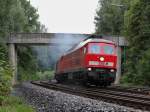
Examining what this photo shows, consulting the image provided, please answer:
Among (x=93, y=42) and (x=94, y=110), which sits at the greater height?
(x=93, y=42)

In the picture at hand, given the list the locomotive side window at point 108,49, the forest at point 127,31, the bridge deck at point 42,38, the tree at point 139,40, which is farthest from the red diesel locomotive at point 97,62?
the bridge deck at point 42,38

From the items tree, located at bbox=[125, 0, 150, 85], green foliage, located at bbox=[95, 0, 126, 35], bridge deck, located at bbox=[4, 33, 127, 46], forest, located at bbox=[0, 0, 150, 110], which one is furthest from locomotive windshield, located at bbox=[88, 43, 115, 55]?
green foliage, located at bbox=[95, 0, 126, 35]

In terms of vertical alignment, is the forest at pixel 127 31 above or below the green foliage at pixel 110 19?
below

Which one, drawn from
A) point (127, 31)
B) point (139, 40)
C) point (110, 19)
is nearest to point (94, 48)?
point (139, 40)

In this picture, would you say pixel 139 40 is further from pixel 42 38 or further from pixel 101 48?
pixel 101 48

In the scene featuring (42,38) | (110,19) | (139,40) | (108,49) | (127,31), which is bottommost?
(108,49)

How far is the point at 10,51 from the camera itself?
53375mm

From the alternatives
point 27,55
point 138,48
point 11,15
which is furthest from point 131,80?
point 27,55

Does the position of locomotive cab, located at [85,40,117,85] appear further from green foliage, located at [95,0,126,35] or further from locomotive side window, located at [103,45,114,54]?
green foliage, located at [95,0,126,35]

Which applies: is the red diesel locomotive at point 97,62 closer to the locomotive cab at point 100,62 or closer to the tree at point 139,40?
the locomotive cab at point 100,62

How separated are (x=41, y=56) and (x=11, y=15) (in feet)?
178

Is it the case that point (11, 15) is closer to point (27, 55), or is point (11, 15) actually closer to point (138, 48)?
point (27, 55)

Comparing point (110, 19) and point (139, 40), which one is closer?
point (139, 40)

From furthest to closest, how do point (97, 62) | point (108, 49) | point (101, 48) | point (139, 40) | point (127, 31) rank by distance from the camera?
point (127, 31) < point (139, 40) < point (108, 49) < point (101, 48) < point (97, 62)
